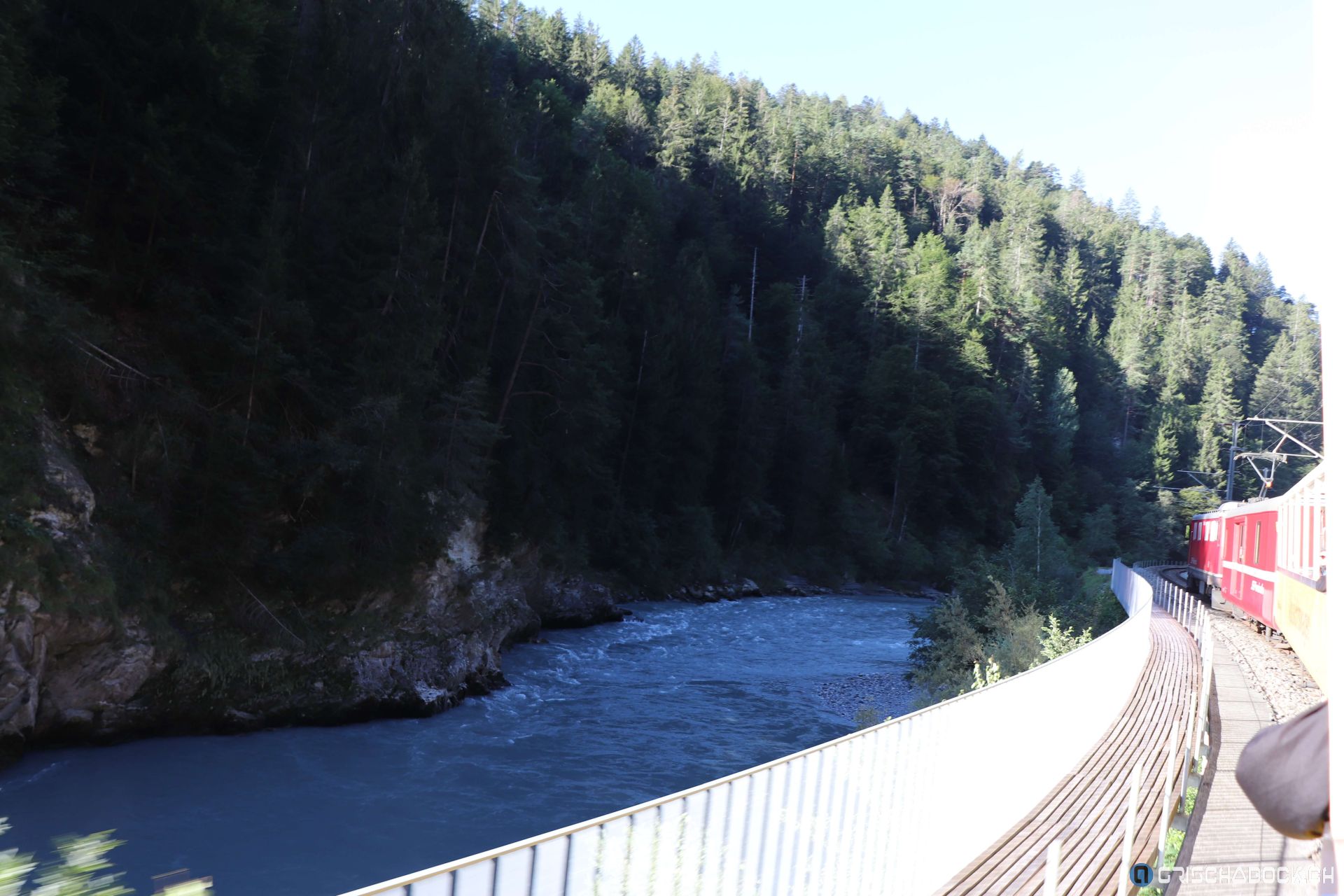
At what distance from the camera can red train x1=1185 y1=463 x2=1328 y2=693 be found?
1265 centimetres

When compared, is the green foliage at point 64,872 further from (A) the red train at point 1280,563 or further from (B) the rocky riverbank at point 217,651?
(B) the rocky riverbank at point 217,651

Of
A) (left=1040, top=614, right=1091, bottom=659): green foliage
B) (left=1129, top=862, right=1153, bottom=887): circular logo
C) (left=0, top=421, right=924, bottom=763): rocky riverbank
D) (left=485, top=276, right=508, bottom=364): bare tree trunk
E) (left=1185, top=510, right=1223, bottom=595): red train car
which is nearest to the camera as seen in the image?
(left=1129, top=862, right=1153, bottom=887): circular logo

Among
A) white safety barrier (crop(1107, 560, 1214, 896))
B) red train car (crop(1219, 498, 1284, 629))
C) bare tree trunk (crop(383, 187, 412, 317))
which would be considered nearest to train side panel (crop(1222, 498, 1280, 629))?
red train car (crop(1219, 498, 1284, 629))

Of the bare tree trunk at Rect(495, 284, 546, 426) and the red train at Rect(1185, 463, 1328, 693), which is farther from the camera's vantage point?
the bare tree trunk at Rect(495, 284, 546, 426)

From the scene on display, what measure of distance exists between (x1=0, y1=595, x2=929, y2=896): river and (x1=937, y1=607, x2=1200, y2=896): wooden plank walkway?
7.55 m

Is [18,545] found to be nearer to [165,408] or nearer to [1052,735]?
[165,408]

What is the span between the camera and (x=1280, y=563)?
18.2 meters

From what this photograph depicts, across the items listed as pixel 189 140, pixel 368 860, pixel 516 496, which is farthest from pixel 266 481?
pixel 516 496

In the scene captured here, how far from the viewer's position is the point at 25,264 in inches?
608

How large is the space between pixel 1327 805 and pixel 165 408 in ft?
65.8

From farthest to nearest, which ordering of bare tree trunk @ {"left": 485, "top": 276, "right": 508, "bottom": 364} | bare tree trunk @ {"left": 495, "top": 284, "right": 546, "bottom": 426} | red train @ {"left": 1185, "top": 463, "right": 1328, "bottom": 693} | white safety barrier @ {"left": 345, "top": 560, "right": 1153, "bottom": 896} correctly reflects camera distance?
bare tree trunk @ {"left": 495, "top": 284, "right": 546, "bottom": 426} → bare tree trunk @ {"left": 485, "top": 276, "right": 508, "bottom": 364} → red train @ {"left": 1185, "top": 463, "right": 1328, "bottom": 693} → white safety barrier @ {"left": 345, "top": 560, "right": 1153, "bottom": 896}

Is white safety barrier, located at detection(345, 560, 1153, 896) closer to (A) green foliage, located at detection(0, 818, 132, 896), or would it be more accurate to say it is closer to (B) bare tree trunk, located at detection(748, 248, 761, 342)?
(A) green foliage, located at detection(0, 818, 132, 896)

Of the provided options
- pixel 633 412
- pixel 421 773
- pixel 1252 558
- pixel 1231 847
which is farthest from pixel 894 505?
pixel 1231 847

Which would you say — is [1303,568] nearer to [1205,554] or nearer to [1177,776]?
[1177,776]
